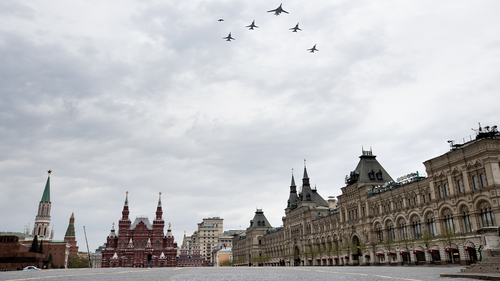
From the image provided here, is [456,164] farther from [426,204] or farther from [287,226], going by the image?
[287,226]

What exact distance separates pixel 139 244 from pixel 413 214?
102 meters

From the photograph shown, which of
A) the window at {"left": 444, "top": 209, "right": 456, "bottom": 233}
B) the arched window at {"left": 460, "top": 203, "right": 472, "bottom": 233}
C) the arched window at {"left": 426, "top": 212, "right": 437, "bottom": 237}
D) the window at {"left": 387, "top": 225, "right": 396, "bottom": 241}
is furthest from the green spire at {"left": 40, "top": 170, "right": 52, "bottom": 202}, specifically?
the arched window at {"left": 460, "top": 203, "right": 472, "bottom": 233}

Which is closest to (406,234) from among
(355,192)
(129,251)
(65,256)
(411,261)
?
(411,261)

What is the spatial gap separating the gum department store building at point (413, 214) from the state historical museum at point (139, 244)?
181 feet

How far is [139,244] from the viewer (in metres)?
133

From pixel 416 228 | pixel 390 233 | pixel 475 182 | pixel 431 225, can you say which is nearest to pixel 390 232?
pixel 390 233

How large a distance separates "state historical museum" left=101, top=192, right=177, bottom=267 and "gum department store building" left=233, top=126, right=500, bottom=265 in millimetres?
55216

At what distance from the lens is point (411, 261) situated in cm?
5544

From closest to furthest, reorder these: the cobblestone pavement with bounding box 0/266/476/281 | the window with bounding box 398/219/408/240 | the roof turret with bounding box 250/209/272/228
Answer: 1. the cobblestone pavement with bounding box 0/266/476/281
2. the window with bounding box 398/219/408/240
3. the roof turret with bounding box 250/209/272/228

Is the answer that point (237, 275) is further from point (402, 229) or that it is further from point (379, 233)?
point (379, 233)

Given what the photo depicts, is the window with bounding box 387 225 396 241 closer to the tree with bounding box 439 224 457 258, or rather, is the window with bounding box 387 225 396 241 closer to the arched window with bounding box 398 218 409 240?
the arched window with bounding box 398 218 409 240

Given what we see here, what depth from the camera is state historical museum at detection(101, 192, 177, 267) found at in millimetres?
126062

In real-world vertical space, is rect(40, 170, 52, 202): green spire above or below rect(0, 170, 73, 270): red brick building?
above

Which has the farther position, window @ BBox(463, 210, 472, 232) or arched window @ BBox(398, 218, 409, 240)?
arched window @ BBox(398, 218, 409, 240)
